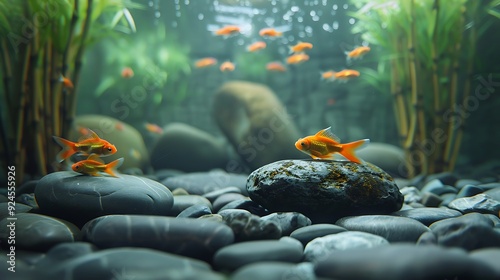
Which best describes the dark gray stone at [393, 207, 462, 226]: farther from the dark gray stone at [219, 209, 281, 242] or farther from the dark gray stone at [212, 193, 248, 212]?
the dark gray stone at [212, 193, 248, 212]

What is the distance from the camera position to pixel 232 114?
33.5ft

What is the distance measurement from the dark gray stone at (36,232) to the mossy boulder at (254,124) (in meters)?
6.60

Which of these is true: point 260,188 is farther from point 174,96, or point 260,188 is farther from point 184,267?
point 174,96

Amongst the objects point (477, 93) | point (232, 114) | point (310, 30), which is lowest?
point (232, 114)

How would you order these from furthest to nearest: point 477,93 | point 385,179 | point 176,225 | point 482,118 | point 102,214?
point 482,118, point 477,93, point 385,179, point 102,214, point 176,225

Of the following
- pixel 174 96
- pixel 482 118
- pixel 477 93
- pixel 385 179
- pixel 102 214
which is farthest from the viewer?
pixel 174 96

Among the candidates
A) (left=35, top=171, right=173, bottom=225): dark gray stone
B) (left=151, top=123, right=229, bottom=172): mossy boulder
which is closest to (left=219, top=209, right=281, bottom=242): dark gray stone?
(left=35, top=171, right=173, bottom=225): dark gray stone

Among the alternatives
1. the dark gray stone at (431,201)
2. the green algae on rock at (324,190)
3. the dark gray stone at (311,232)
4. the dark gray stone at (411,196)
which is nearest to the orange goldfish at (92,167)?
the green algae on rock at (324,190)

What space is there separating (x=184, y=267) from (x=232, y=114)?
8.27 meters

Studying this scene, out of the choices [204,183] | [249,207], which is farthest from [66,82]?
[249,207]

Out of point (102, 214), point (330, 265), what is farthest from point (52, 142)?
point (330, 265)

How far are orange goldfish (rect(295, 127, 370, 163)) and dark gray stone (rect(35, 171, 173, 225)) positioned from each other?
147cm

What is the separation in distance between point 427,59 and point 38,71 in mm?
6777

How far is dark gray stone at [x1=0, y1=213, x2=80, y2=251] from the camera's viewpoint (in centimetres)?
267
